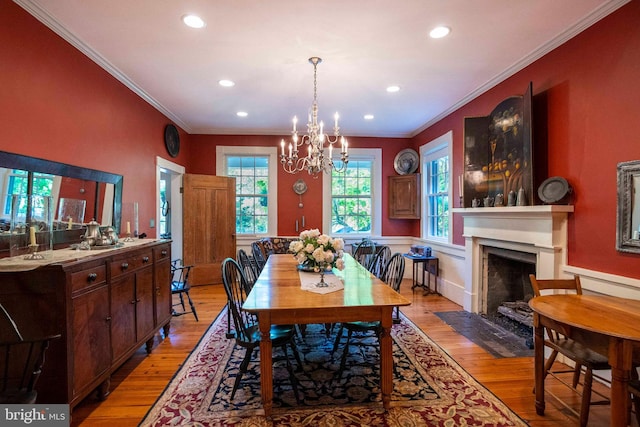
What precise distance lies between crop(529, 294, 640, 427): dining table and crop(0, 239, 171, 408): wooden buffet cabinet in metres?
2.72

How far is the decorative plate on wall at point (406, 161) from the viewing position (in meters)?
5.65

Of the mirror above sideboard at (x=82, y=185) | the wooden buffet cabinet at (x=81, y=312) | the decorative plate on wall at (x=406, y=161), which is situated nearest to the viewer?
the wooden buffet cabinet at (x=81, y=312)

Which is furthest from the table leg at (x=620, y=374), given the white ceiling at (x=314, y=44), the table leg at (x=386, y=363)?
the white ceiling at (x=314, y=44)

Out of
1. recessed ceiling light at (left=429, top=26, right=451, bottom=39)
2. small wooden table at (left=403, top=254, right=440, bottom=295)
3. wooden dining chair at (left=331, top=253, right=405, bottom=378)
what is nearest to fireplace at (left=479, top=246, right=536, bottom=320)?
small wooden table at (left=403, top=254, right=440, bottom=295)

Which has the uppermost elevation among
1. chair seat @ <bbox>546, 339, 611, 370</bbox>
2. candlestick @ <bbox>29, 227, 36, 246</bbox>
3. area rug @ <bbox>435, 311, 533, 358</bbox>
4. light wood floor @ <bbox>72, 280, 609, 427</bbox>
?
candlestick @ <bbox>29, 227, 36, 246</bbox>

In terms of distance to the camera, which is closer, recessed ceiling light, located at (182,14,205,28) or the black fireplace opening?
recessed ceiling light, located at (182,14,205,28)

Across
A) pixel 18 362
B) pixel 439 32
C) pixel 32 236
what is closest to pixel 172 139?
pixel 32 236

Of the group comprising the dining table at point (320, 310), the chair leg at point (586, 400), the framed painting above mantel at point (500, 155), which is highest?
the framed painting above mantel at point (500, 155)

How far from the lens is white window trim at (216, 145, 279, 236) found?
225 inches

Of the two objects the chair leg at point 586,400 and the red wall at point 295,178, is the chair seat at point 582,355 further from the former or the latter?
the red wall at point 295,178

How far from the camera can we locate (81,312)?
1890 mm

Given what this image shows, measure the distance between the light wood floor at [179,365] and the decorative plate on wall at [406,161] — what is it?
2836mm

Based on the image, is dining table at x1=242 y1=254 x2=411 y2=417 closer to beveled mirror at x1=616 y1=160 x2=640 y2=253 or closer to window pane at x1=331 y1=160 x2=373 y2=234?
beveled mirror at x1=616 y1=160 x2=640 y2=253

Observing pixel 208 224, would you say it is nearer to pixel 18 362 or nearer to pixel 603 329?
pixel 18 362
